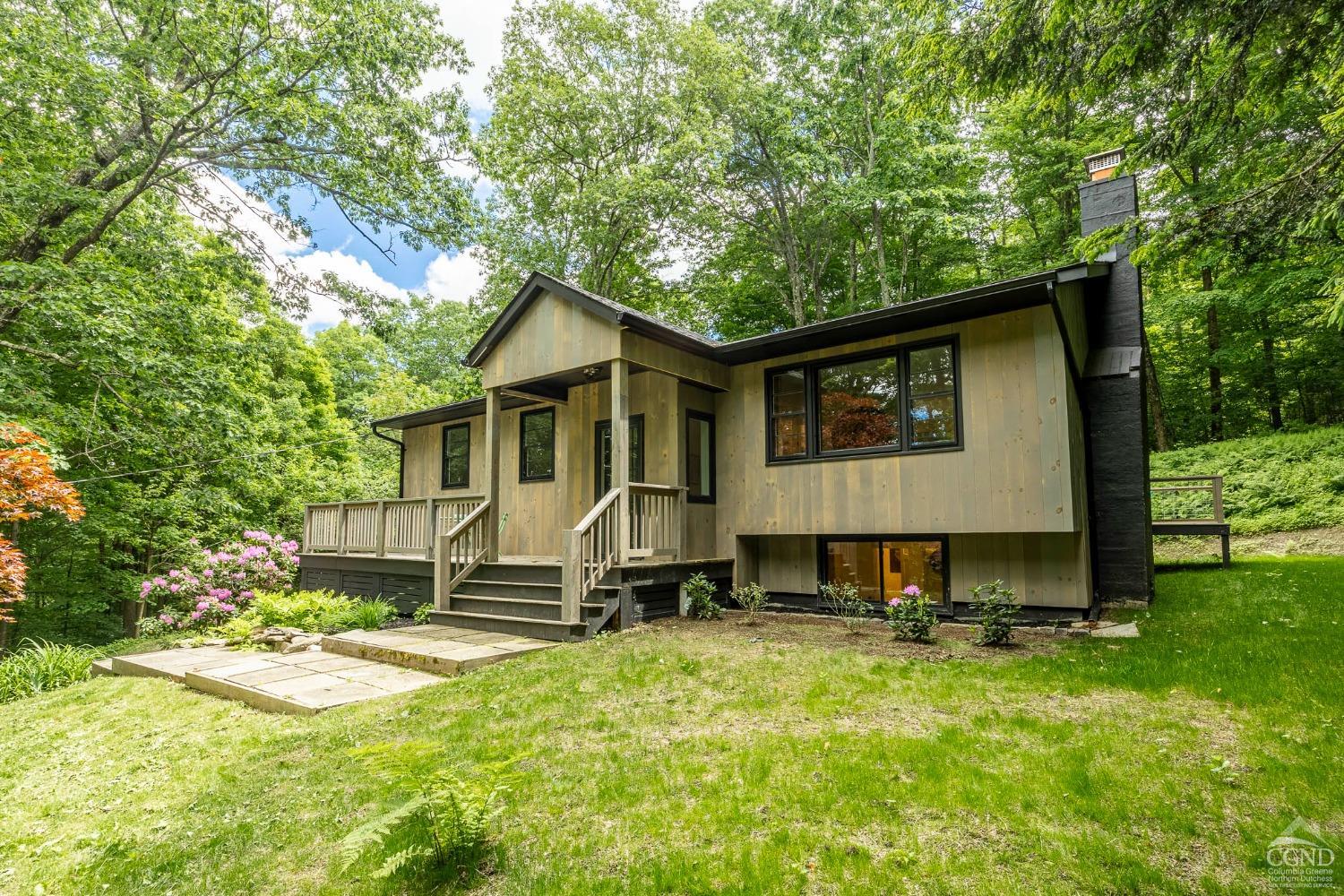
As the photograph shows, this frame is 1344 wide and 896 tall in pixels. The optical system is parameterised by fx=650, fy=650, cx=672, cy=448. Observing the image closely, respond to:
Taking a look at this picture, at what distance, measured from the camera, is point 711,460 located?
30.1 feet

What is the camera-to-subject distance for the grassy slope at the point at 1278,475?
12211 mm

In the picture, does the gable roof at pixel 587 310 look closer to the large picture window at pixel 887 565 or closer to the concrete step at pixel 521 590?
the concrete step at pixel 521 590

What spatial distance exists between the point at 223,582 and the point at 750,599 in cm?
912

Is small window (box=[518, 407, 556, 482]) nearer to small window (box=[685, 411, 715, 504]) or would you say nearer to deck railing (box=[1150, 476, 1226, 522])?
small window (box=[685, 411, 715, 504])

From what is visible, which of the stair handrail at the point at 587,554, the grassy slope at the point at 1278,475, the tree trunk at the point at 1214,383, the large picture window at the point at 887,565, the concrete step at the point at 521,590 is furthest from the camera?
the tree trunk at the point at 1214,383

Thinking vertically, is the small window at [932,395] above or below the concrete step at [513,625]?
above

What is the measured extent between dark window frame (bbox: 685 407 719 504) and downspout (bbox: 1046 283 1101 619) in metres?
4.33

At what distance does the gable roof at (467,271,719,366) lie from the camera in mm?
7582


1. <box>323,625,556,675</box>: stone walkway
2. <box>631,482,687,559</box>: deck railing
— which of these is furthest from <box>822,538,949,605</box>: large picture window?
<box>323,625,556,675</box>: stone walkway

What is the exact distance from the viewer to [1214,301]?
15.6 m

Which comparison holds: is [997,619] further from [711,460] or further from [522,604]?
[522,604]

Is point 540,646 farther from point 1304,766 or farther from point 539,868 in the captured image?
point 1304,766

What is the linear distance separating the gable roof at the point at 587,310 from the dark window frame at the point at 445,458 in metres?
3.20

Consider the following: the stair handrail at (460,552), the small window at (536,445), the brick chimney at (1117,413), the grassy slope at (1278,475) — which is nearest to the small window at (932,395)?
the brick chimney at (1117,413)
